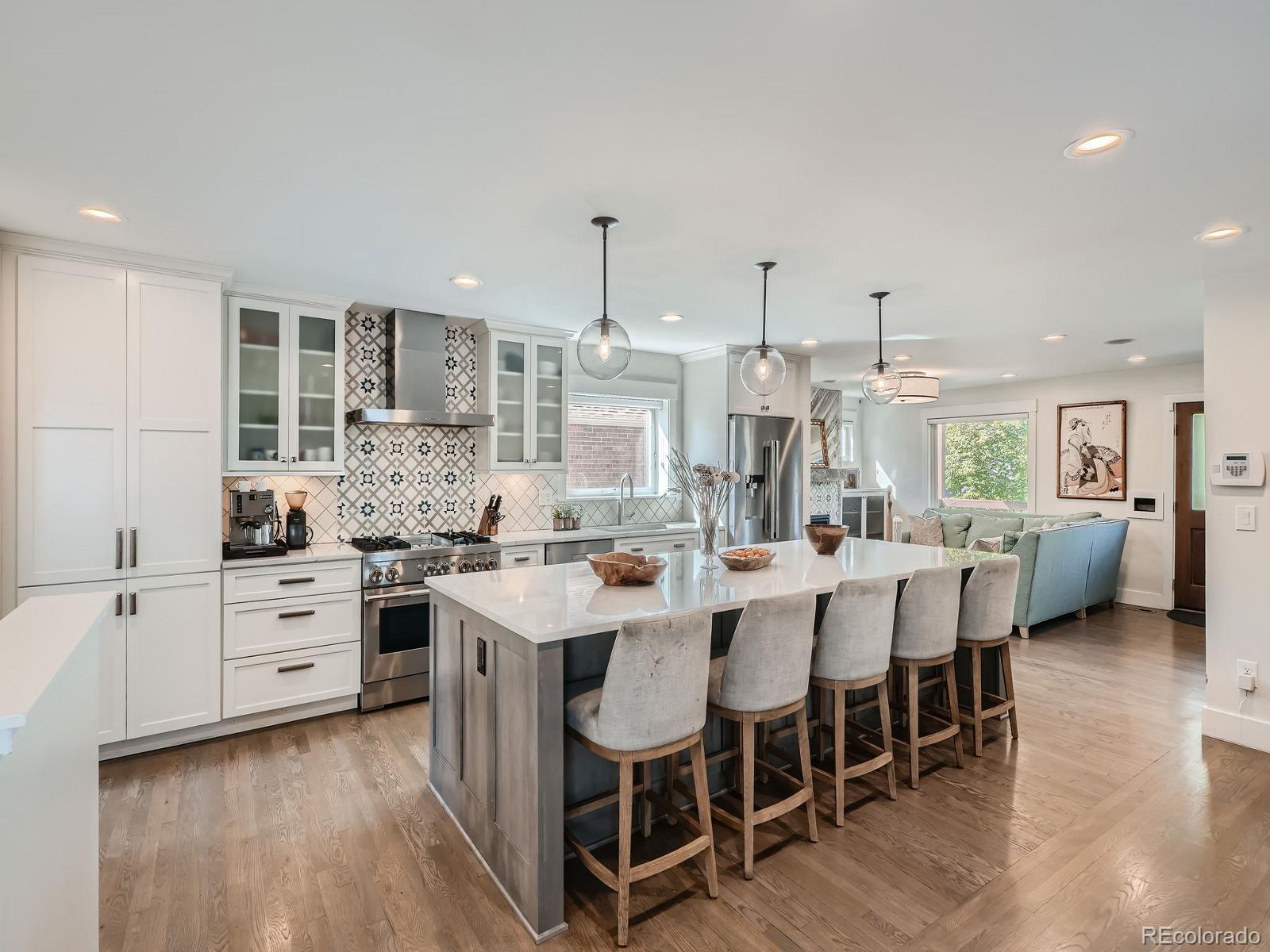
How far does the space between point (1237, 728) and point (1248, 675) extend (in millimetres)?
291

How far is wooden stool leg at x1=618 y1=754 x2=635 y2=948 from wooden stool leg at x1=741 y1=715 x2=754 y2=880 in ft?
1.57

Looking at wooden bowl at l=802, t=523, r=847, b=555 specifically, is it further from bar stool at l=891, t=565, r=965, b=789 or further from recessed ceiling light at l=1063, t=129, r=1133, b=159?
recessed ceiling light at l=1063, t=129, r=1133, b=159

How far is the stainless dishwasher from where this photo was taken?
15.1 ft

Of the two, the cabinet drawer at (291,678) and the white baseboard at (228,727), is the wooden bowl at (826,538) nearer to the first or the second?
the cabinet drawer at (291,678)

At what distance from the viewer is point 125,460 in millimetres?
3176

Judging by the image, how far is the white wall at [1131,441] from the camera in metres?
6.48

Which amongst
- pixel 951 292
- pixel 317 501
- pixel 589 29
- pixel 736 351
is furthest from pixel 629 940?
pixel 736 351

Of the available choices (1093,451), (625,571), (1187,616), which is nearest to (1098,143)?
(625,571)

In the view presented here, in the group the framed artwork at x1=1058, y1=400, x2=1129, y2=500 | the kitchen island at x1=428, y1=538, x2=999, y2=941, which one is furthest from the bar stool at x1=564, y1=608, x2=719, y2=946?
the framed artwork at x1=1058, y1=400, x2=1129, y2=500

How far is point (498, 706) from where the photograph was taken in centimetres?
223

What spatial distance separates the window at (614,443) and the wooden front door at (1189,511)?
203 inches

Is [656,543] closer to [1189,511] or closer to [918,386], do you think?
[918,386]

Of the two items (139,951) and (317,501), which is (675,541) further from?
(139,951)

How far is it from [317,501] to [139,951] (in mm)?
2691
